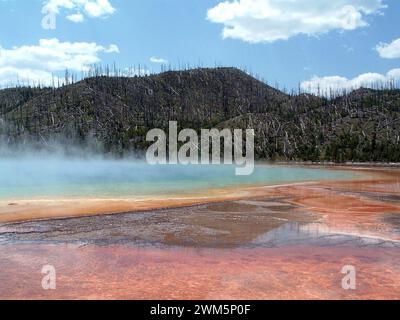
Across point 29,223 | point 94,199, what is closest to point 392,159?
point 94,199

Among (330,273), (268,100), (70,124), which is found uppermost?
(268,100)

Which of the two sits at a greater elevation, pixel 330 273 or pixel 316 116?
pixel 316 116

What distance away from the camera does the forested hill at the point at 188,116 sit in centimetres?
9381

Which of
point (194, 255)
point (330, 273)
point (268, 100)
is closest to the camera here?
point (330, 273)

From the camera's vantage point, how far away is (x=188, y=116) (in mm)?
166250

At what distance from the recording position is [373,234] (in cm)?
1309

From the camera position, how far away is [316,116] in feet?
376

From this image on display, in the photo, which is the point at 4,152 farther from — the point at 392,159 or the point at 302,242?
the point at 302,242

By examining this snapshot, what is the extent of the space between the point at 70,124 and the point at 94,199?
4154 inches

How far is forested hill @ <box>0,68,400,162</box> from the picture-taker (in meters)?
93.8

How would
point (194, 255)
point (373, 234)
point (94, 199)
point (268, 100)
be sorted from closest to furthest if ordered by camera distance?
point (194, 255) < point (373, 234) < point (94, 199) < point (268, 100)
